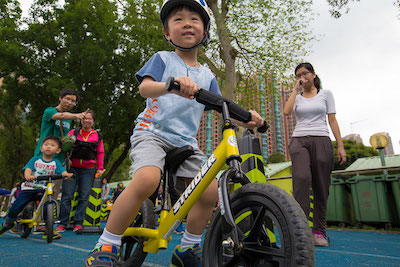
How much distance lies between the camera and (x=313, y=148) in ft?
12.6

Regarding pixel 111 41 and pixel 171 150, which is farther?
pixel 111 41

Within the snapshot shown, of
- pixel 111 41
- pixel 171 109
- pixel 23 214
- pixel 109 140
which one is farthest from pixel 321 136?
pixel 109 140

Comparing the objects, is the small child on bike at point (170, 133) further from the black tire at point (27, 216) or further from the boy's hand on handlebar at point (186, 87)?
the black tire at point (27, 216)

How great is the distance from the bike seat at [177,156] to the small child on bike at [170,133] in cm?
5

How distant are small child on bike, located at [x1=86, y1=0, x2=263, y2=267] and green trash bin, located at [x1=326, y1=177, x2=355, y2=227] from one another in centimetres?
688

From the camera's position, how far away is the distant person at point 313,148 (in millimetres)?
3719

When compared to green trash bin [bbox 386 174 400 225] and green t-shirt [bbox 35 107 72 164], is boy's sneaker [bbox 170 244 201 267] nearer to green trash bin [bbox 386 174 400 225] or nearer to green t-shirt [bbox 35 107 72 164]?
green t-shirt [bbox 35 107 72 164]

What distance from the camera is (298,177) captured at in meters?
3.70

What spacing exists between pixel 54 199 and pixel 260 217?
428 cm

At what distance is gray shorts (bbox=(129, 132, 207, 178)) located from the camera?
1.90 metres

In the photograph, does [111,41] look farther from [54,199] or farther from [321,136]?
[321,136]

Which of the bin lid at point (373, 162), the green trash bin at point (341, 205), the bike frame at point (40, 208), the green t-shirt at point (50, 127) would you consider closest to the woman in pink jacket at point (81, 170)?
the green t-shirt at point (50, 127)

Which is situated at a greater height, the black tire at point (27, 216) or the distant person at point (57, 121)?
the distant person at point (57, 121)

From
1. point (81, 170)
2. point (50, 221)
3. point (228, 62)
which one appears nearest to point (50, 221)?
point (50, 221)
